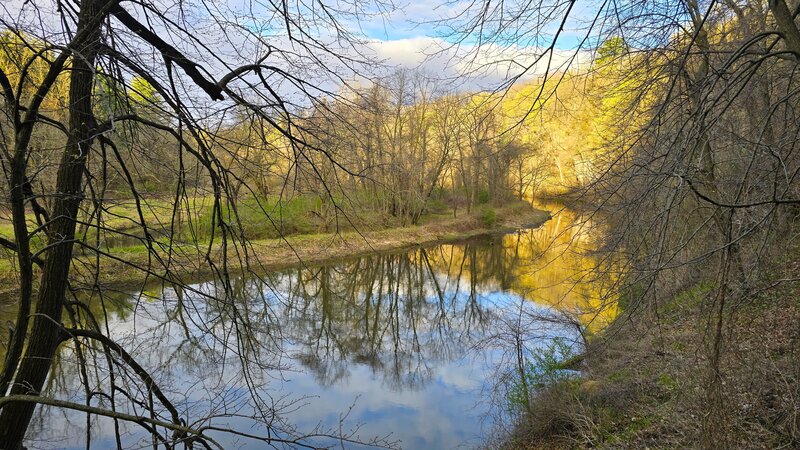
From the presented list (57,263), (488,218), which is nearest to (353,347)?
(57,263)

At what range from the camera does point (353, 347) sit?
468 inches

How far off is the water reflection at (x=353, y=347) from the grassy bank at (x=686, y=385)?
91cm

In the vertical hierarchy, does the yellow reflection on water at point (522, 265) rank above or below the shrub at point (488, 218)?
below

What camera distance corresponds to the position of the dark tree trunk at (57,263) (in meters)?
2.34

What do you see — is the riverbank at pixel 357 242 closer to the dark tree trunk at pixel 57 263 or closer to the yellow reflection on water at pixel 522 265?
the yellow reflection on water at pixel 522 265

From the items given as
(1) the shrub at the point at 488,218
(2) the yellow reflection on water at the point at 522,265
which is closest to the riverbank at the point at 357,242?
(1) the shrub at the point at 488,218

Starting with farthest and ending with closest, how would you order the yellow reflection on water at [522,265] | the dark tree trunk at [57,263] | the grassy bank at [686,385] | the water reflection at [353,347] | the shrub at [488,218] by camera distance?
the shrub at [488,218] < the yellow reflection on water at [522,265] < the water reflection at [353,347] < the grassy bank at [686,385] < the dark tree trunk at [57,263]

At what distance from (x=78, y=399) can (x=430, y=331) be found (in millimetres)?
8183

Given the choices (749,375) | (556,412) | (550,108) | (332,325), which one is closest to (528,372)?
(556,412)

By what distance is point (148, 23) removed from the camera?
258 centimetres

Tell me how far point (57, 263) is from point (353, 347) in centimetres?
979

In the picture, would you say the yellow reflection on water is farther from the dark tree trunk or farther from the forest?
the dark tree trunk

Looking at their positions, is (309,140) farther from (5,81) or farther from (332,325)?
(332,325)

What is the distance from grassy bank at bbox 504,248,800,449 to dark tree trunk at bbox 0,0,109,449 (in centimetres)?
344
